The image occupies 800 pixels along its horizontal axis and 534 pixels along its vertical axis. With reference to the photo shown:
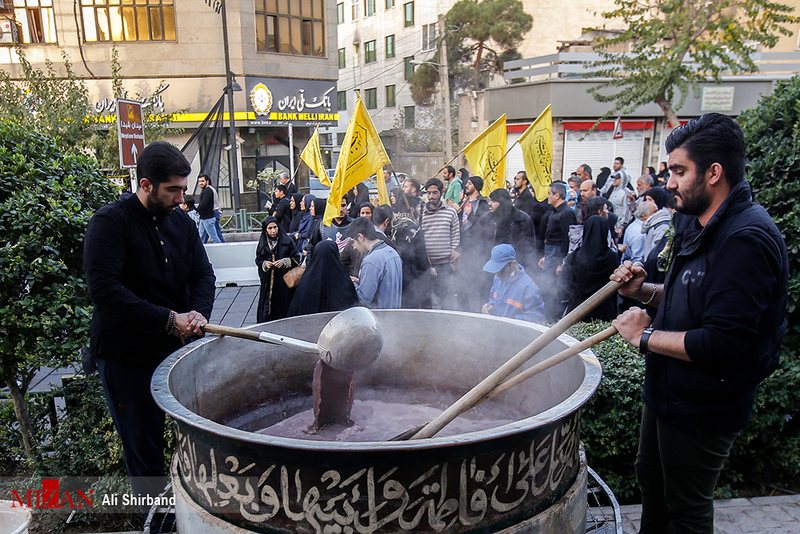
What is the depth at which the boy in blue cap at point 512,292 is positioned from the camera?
5.34 metres

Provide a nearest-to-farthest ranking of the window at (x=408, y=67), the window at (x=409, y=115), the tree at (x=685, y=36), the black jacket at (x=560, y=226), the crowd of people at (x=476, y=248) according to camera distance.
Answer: the crowd of people at (x=476, y=248)
the black jacket at (x=560, y=226)
the tree at (x=685, y=36)
the window at (x=409, y=115)
the window at (x=408, y=67)

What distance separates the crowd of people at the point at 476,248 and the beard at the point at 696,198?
2.89 meters

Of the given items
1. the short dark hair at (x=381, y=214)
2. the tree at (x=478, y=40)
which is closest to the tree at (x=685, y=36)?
the short dark hair at (x=381, y=214)

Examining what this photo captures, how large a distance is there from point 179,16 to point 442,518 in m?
25.4

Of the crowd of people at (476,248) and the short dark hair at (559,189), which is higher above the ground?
the short dark hair at (559,189)

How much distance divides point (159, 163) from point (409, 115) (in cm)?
3896

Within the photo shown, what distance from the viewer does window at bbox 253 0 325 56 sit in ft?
80.2

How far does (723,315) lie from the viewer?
2203 mm

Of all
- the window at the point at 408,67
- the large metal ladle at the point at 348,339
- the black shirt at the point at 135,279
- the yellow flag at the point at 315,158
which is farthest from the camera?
the window at the point at 408,67

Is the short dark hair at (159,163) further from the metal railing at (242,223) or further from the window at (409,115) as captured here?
the window at (409,115)

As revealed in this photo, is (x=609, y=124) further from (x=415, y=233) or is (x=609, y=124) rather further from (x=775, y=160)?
(x=775, y=160)

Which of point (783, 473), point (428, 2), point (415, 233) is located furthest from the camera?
point (428, 2)

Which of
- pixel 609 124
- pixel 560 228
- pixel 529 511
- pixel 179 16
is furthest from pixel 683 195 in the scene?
pixel 179 16

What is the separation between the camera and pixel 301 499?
2.11 metres
